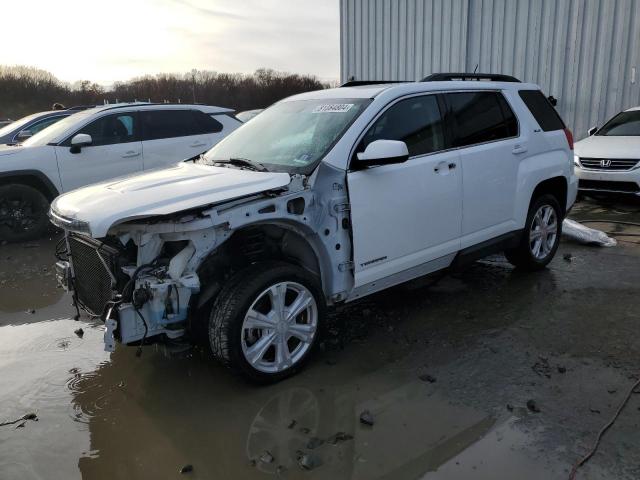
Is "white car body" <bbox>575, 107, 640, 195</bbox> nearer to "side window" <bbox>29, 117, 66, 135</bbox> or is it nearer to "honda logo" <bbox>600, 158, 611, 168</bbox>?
"honda logo" <bbox>600, 158, 611, 168</bbox>

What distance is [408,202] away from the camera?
404 centimetres

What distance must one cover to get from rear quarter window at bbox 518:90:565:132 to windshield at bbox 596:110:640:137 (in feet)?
14.9

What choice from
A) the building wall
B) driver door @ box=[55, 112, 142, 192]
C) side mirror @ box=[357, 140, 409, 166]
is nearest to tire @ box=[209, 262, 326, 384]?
side mirror @ box=[357, 140, 409, 166]

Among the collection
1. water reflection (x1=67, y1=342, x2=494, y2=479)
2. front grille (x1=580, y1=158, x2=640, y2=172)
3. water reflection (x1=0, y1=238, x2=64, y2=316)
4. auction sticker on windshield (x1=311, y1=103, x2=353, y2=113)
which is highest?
auction sticker on windshield (x1=311, y1=103, x2=353, y2=113)

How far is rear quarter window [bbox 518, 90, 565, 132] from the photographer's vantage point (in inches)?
209

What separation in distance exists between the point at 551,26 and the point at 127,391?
→ 1135 centimetres

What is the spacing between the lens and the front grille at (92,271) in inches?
131

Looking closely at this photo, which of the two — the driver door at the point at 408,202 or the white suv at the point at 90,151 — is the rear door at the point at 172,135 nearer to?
the white suv at the point at 90,151

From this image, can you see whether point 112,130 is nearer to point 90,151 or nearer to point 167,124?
point 90,151

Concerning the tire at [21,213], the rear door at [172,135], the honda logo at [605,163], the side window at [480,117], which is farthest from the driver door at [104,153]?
the honda logo at [605,163]

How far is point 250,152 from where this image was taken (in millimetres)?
4242

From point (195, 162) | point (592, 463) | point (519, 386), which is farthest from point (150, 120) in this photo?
point (592, 463)

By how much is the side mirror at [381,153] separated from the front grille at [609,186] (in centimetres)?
597

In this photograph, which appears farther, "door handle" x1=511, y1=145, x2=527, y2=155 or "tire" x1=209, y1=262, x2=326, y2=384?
"door handle" x1=511, y1=145, x2=527, y2=155
